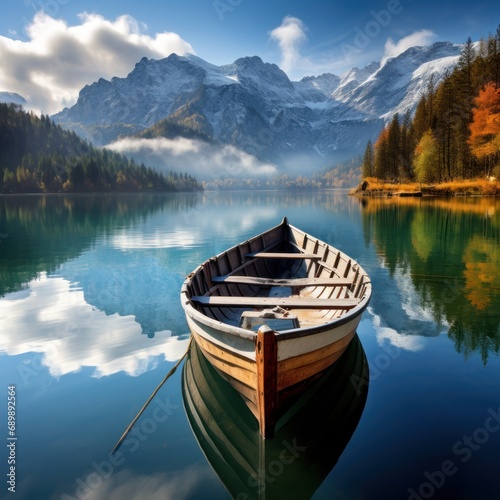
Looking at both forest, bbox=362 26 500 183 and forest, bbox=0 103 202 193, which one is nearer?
forest, bbox=362 26 500 183

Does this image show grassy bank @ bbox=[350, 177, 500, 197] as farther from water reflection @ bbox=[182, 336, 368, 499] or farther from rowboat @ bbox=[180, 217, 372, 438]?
water reflection @ bbox=[182, 336, 368, 499]

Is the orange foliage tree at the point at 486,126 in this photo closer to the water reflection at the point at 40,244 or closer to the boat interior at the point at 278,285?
the water reflection at the point at 40,244

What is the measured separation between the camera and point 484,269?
60.3ft

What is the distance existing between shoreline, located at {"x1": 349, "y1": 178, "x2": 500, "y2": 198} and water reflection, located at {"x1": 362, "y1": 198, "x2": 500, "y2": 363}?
24853 mm

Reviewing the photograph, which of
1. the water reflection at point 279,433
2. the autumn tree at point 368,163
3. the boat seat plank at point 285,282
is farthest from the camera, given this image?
the autumn tree at point 368,163

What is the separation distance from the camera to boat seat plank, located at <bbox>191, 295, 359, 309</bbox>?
8867 mm

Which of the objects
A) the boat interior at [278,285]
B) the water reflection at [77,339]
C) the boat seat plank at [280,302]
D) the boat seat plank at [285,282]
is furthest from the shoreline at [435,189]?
the water reflection at [77,339]

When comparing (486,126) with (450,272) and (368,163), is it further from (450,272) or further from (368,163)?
(450,272)

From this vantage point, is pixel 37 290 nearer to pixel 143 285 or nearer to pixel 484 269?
pixel 143 285

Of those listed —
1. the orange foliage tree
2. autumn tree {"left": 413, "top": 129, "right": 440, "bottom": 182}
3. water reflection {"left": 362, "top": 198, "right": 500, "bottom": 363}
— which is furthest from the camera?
autumn tree {"left": 413, "top": 129, "right": 440, "bottom": 182}

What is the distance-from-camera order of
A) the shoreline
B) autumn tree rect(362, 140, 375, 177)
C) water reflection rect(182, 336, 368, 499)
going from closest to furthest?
water reflection rect(182, 336, 368, 499), the shoreline, autumn tree rect(362, 140, 375, 177)

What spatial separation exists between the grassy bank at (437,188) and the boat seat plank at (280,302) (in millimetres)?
58411

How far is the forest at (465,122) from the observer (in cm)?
5669

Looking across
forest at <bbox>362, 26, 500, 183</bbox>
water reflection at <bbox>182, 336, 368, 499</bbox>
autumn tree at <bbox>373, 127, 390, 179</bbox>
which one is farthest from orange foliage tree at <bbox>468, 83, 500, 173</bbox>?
water reflection at <bbox>182, 336, 368, 499</bbox>
